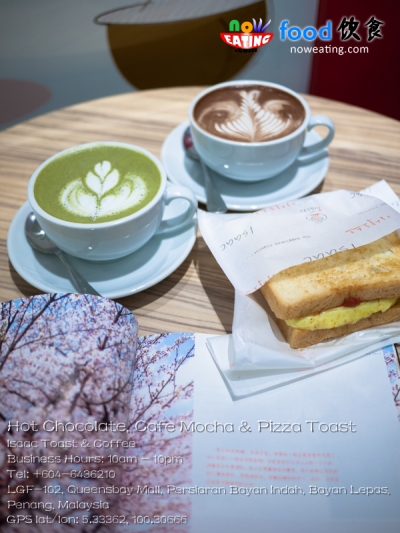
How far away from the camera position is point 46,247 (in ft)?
3.28

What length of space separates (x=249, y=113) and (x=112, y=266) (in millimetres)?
559

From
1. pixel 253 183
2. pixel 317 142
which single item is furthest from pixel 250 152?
pixel 317 142

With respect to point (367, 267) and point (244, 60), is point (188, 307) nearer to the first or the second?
point (367, 267)

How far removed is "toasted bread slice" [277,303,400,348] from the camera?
2.81 feet

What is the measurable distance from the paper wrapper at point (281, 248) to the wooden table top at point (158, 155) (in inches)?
3.4

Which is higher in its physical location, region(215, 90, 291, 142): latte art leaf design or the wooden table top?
region(215, 90, 291, 142): latte art leaf design

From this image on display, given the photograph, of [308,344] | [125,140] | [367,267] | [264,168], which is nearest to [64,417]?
[308,344]

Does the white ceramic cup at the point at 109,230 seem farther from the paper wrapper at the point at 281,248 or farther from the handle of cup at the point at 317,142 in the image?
the handle of cup at the point at 317,142

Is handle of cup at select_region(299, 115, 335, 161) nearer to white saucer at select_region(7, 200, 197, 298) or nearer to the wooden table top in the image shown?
the wooden table top

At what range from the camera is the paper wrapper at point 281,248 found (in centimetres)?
83

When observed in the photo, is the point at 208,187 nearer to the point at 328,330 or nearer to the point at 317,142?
the point at 317,142

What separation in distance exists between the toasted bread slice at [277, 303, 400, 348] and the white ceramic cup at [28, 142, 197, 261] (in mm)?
327

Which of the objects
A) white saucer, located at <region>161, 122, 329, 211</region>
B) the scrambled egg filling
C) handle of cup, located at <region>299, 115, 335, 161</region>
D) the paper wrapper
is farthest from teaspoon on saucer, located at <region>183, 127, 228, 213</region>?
the scrambled egg filling

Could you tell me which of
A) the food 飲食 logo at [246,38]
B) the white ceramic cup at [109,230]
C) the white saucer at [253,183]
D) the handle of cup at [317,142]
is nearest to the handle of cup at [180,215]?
the white ceramic cup at [109,230]
